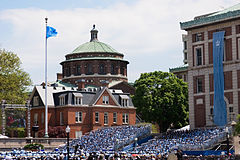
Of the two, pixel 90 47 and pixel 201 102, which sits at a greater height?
pixel 90 47

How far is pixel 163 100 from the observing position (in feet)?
279

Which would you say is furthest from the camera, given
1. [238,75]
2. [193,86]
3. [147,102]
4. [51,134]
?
[147,102]

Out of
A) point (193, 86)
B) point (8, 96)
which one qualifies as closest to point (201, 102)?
point (193, 86)

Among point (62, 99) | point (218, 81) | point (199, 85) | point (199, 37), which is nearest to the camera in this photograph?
point (218, 81)

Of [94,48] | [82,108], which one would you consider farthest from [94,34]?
[82,108]

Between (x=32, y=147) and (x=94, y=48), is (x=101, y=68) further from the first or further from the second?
(x=32, y=147)

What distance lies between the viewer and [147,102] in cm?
8650

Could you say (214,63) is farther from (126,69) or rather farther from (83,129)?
(126,69)

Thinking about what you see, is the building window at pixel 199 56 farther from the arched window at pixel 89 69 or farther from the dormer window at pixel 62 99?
the arched window at pixel 89 69

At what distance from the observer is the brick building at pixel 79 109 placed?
271ft

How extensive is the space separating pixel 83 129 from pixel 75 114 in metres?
2.69

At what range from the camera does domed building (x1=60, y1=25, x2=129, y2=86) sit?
119 metres

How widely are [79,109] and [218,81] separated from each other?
27.1 metres

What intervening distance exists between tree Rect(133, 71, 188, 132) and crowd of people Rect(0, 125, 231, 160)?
12.5 meters
